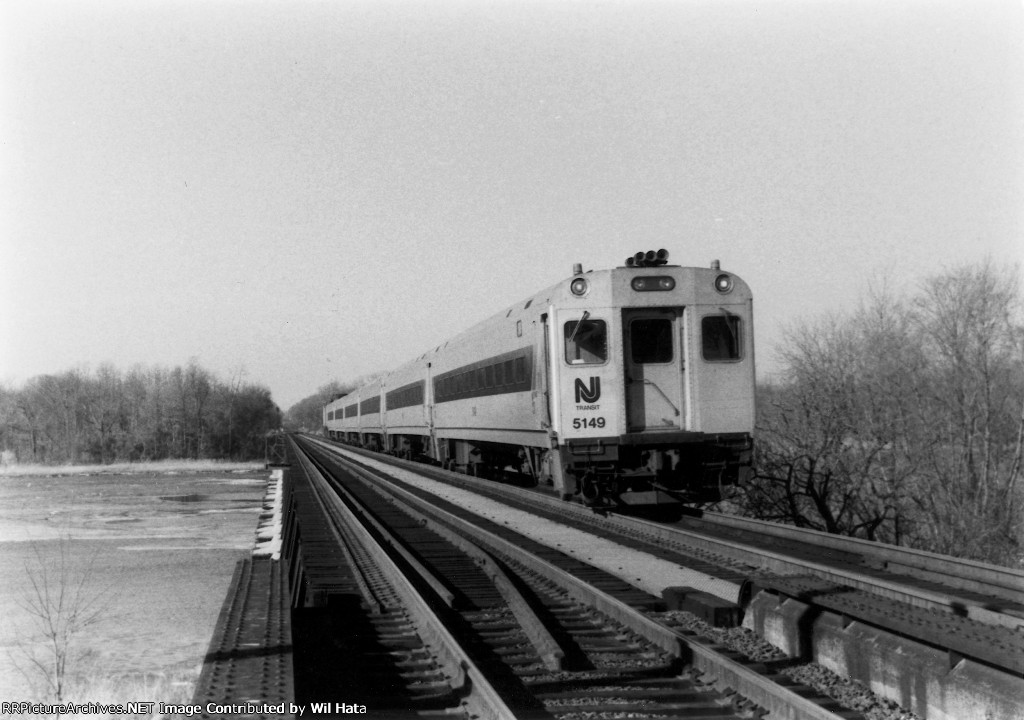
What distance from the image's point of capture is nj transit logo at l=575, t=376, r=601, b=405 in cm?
1168

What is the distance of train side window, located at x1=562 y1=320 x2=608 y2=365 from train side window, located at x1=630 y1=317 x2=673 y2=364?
457 mm

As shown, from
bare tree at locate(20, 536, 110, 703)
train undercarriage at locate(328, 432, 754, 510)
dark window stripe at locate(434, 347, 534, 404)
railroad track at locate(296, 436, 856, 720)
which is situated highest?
dark window stripe at locate(434, 347, 534, 404)

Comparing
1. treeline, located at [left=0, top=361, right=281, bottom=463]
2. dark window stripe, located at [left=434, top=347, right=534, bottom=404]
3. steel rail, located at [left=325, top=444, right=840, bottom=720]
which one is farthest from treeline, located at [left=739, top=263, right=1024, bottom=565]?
→ treeline, located at [left=0, top=361, right=281, bottom=463]

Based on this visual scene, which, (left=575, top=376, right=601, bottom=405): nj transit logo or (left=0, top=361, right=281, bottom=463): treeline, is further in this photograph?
(left=0, top=361, right=281, bottom=463): treeline

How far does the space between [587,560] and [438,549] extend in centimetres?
201

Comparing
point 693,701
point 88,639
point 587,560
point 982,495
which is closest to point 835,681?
point 693,701

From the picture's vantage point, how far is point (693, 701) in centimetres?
493

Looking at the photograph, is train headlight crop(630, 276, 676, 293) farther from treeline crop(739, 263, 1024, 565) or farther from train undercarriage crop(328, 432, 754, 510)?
treeline crop(739, 263, 1024, 565)

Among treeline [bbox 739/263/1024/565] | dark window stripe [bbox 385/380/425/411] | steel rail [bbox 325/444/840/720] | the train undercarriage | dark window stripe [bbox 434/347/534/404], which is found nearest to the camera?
steel rail [bbox 325/444/840/720]

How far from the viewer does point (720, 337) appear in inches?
472

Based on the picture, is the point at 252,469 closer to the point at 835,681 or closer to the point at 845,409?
the point at 845,409

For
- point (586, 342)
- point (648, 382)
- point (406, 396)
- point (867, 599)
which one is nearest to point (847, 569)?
point (867, 599)

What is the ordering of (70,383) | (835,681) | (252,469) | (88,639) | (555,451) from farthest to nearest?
(70,383)
(252,469)
(555,451)
(88,639)
(835,681)

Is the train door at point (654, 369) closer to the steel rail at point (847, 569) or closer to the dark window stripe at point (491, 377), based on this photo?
the steel rail at point (847, 569)
